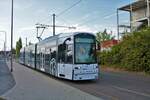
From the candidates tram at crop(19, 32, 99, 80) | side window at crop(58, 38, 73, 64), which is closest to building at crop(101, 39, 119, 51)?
side window at crop(58, 38, 73, 64)

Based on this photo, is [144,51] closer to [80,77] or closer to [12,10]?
[80,77]

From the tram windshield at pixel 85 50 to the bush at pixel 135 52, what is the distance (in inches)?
414

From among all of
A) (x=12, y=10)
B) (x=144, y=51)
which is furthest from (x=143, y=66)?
(x=12, y=10)

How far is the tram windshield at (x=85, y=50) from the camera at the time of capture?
64.0 ft

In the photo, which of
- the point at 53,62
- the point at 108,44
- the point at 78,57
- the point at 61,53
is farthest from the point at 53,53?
→ the point at 108,44

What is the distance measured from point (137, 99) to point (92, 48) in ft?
25.5

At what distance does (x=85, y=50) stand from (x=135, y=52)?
12.1 metres

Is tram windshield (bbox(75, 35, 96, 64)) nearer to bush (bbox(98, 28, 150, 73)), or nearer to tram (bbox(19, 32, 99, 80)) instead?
tram (bbox(19, 32, 99, 80))

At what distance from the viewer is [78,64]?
19.3m

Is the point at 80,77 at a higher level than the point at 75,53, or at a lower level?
lower

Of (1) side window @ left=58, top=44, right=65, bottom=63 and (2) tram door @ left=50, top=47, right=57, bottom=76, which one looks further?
(2) tram door @ left=50, top=47, right=57, bottom=76

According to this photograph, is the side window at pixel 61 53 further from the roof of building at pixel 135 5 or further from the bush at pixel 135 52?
the roof of building at pixel 135 5

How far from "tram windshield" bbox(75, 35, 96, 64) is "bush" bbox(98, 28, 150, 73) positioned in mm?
10516

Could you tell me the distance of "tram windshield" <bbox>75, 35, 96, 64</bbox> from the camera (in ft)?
64.0
